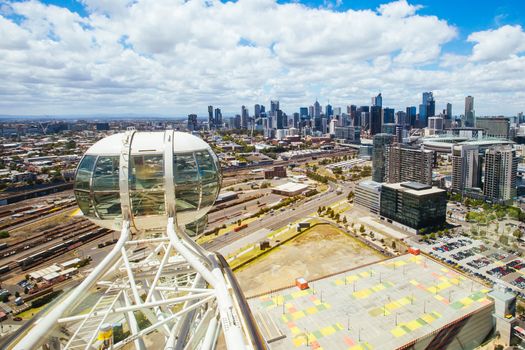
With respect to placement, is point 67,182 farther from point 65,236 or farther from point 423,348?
point 423,348

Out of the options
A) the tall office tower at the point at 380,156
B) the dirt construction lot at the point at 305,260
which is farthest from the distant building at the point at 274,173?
the dirt construction lot at the point at 305,260

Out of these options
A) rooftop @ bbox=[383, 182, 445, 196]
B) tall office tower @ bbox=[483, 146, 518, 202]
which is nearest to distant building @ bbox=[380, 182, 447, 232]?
rooftop @ bbox=[383, 182, 445, 196]

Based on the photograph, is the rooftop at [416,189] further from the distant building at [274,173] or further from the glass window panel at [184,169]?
the glass window panel at [184,169]

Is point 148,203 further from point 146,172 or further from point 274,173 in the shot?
point 274,173

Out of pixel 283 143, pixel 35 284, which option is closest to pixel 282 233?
pixel 35 284

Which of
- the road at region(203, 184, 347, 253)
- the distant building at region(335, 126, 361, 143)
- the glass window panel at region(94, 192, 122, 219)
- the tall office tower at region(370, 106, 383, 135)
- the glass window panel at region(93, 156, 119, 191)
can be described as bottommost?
the road at region(203, 184, 347, 253)

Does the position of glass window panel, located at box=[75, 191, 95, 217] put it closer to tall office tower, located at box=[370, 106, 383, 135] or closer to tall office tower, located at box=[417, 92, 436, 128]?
tall office tower, located at box=[370, 106, 383, 135]

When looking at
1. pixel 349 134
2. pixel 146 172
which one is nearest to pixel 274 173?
pixel 146 172
